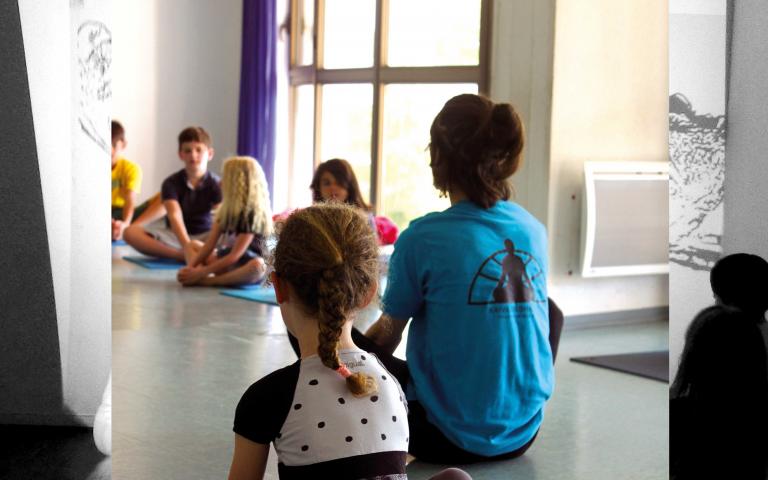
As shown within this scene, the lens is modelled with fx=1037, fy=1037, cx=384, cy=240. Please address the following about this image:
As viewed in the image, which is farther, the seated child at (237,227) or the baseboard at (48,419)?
the seated child at (237,227)

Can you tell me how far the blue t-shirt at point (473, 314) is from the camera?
2.57 m

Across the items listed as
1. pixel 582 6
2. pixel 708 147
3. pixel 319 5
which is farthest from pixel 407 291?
pixel 319 5

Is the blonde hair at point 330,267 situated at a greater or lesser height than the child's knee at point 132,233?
greater

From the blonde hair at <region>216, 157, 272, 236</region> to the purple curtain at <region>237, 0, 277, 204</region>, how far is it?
94.8 inches

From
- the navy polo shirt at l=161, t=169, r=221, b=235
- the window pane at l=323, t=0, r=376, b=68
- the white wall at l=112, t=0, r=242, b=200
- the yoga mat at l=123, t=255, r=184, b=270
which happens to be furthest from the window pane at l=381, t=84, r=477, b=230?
the white wall at l=112, t=0, r=242, b=200

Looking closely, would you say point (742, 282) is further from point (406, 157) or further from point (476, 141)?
point (406, 157)

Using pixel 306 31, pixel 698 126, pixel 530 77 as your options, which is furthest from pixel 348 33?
pixel 698 126

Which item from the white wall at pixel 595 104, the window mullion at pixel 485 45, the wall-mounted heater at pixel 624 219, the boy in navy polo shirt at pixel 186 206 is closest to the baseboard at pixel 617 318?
the white wall at pixel 595 104

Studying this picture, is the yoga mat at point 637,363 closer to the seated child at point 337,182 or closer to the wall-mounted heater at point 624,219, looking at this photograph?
the wall-mounted heater at point 624,219

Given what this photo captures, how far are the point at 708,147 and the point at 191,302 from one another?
4229mm

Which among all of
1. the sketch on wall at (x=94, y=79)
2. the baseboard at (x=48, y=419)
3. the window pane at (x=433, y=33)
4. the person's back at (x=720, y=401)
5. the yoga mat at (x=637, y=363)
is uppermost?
the window pane at (x=433, y=33)

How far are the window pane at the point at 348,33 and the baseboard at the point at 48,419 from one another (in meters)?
5.47

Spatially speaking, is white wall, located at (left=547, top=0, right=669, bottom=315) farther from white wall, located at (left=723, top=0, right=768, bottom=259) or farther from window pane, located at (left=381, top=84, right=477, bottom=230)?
white wall, located at (left=723, top=0, right=768, bottom=259)

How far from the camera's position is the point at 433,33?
23.9 feet
